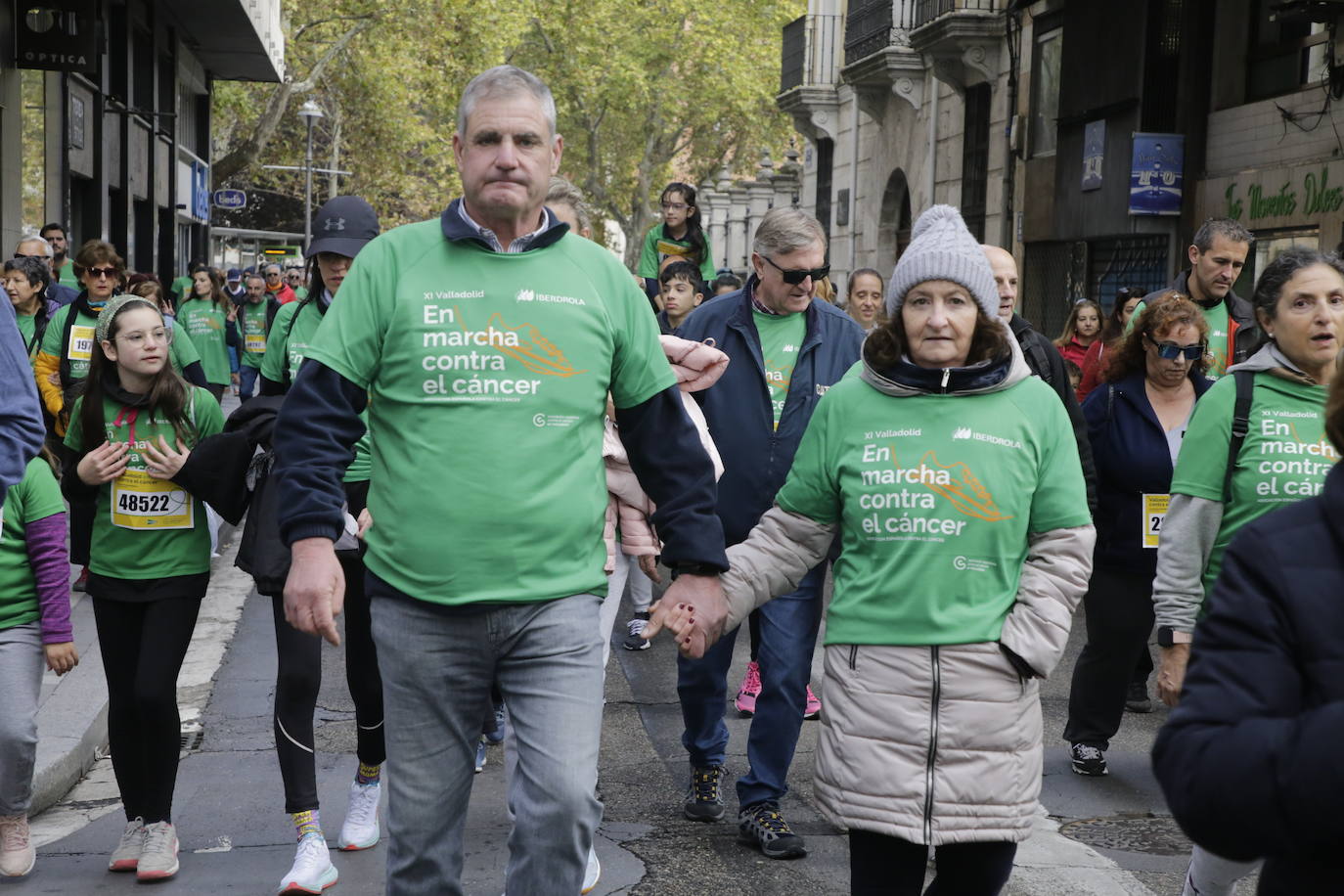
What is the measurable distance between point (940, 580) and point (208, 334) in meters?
12.8

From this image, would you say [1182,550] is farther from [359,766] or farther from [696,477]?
[359,766]

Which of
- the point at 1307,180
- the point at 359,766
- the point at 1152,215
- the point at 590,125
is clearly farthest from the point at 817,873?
the point at 590,125

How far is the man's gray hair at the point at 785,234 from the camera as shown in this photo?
5453 mm

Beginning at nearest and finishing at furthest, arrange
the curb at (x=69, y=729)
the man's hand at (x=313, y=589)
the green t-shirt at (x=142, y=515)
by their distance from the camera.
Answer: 1. the man's hand at (x=313, y=589)
2. the green t-shirt at (x=142, y=515)
3. the curb at (x=69, y=729)

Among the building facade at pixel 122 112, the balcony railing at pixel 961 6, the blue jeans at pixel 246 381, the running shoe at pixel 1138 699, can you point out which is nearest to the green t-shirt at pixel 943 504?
the running shoe at pixel 1138 699

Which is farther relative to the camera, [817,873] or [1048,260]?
[1048,260]

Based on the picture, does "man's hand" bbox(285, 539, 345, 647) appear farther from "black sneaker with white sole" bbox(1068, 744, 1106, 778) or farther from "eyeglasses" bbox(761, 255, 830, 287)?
"black sneaker with white sole" bbox(1068, 744, 1106, 778)

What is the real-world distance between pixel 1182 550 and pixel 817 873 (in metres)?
1.47

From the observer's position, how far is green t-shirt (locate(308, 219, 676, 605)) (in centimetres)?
334

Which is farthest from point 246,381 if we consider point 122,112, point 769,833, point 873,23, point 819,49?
point 819,49

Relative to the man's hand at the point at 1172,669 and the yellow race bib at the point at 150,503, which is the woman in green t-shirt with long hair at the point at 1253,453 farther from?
the yellow race bib at the point at 150,503

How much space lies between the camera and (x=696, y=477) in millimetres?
3674

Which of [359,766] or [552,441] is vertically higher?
[552,441]

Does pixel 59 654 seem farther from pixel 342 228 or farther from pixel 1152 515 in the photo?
pixel 1152 515
